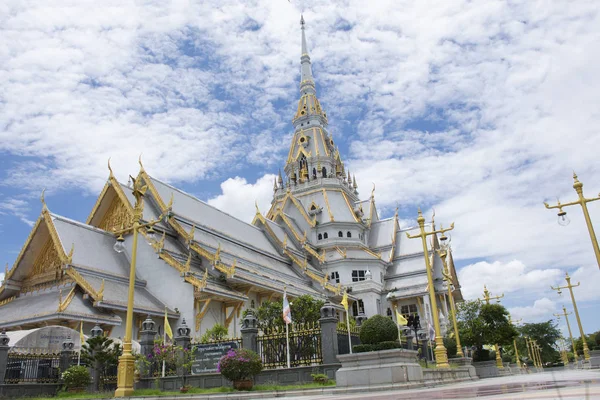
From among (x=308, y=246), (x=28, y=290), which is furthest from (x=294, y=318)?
(x=308, y=246)

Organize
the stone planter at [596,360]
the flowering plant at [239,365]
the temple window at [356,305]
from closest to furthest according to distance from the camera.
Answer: the flowering plant at [239,365], the stone planter at [596,360], the temple window at [356,305]

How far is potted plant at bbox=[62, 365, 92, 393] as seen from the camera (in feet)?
55.0

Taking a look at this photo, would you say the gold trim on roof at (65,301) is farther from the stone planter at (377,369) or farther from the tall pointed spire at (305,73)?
the tall pointed spire at (305,73)

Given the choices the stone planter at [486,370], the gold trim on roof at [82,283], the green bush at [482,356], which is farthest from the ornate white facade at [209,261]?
the green bush at [482,356]

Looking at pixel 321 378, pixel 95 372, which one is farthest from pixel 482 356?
pixel 95 372

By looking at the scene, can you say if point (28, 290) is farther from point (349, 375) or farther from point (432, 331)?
point (432, 331)

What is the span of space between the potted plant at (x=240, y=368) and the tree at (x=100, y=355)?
16.7ft

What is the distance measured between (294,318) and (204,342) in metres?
7.81

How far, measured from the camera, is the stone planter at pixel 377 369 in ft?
41.7

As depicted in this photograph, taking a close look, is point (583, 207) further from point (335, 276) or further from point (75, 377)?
point (335, 276)

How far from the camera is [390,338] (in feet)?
51.3

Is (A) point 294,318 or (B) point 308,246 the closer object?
(A) point 294,318

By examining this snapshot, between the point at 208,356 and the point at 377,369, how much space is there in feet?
23.6

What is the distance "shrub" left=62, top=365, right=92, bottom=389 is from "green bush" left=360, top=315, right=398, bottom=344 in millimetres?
9239
